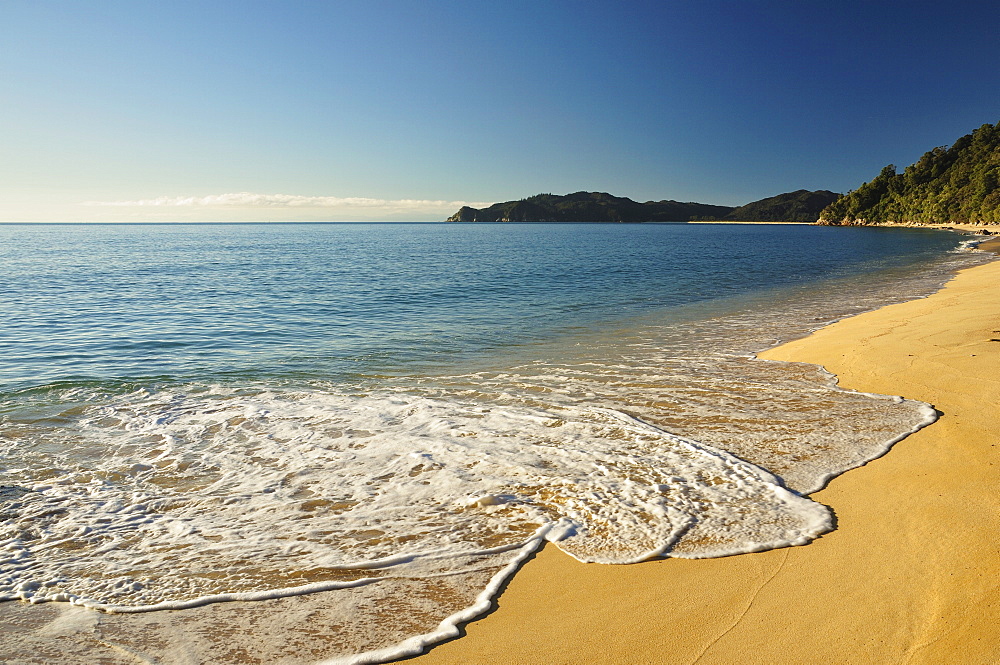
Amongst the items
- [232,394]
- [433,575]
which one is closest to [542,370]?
[232,394]

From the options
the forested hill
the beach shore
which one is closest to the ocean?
the beach shore

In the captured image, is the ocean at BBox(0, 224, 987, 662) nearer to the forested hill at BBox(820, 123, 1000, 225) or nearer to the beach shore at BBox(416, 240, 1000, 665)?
the beach shore at BBox(416, 240, 1000, 665)

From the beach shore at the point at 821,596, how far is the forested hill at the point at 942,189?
111 m

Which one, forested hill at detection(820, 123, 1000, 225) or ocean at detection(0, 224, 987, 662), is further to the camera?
forested hill at detection(820, 123, 1000, 225)

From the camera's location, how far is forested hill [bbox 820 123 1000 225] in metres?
99.8

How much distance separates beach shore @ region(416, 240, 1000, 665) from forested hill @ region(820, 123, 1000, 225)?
11132cm

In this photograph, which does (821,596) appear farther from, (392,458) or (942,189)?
(942,189)

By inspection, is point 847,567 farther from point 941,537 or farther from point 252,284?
point 252,284

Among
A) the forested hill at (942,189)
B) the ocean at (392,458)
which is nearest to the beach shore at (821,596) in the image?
the ocean at (392,458)

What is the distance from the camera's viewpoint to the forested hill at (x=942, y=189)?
99.8 m

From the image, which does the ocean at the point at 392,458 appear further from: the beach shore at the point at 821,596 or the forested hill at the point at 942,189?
the forested hill at the point at 942,189

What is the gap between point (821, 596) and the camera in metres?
3.70

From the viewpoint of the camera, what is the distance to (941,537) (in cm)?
429

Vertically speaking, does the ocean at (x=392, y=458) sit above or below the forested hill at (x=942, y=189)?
below
